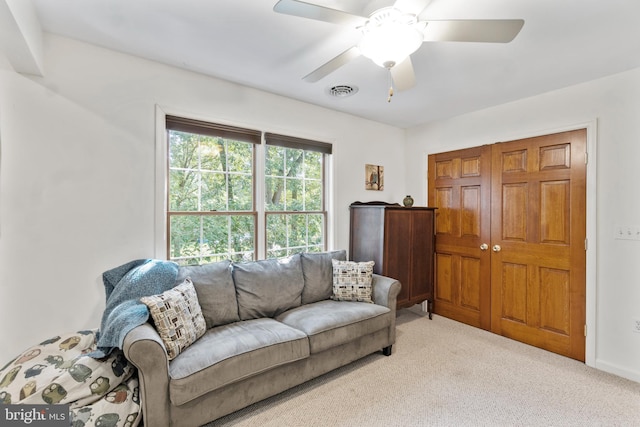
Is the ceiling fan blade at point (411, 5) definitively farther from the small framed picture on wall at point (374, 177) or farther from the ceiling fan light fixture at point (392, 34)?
the small framed picture on wall at point (374, 177)

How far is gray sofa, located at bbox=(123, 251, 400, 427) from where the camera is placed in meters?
1.67

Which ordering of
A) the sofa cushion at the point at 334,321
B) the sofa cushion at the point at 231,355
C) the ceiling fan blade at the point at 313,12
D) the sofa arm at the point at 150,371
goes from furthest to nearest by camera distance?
the sofa cushion at the point at 334,321, the sofa cushion at the point at 231,355, the sofa arm at the point at 150,371, the ceiling fan blade at the point at 313,12

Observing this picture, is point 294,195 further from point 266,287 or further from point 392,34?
point 392,34

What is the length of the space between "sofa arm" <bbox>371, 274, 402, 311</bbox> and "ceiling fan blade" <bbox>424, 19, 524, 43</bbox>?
2.06 m

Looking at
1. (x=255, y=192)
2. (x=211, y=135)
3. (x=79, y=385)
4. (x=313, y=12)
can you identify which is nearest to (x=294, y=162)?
(x=255, y=192)

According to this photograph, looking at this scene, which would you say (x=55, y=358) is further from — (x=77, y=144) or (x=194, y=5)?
(x=194, y=5)

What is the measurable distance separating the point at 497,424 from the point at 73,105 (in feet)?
11.7

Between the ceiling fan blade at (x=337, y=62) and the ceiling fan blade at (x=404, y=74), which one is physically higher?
the ceiling fan blade at (x=337, y=62)

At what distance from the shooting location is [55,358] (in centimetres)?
176

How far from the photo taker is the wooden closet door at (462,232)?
3.47 metres

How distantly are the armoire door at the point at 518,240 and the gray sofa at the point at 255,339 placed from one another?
131 centimetres

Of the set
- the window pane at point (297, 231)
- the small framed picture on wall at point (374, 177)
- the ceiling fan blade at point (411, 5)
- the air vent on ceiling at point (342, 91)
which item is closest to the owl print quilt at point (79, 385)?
→ the window pane at point (297, 231)

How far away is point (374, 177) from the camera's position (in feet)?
13.1

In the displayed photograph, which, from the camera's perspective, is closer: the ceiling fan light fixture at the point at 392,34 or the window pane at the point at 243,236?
the ceiling fan light fixture at the point at 392,34
